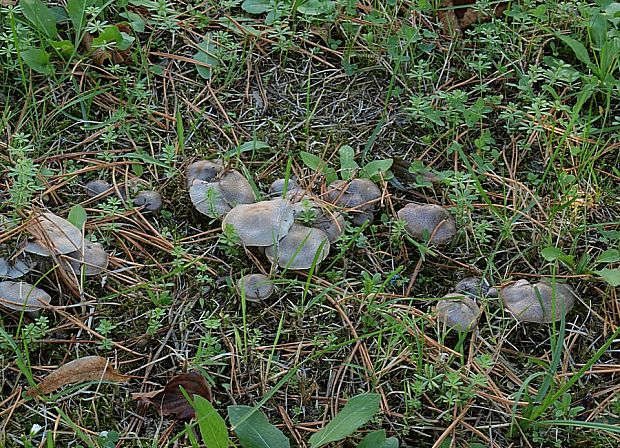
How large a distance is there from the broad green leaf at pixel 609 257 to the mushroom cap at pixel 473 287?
0.41 m

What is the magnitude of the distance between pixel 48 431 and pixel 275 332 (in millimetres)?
794

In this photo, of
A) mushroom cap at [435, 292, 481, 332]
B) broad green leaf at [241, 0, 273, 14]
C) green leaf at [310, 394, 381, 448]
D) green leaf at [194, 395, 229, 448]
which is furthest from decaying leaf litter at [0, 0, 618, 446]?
broad green leaf at [241, 0, 273, 14]

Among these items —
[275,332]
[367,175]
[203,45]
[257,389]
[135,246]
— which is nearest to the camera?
[257,389]

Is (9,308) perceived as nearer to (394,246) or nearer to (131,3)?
(394,246)

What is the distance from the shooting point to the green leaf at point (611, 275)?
103 inches

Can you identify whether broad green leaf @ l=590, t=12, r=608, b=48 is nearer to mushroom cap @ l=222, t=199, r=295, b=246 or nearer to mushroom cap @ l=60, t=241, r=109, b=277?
mushroom cap @ l=222, t=199, r=295, b=246

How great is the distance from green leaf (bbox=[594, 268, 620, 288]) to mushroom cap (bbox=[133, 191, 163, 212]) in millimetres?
1617

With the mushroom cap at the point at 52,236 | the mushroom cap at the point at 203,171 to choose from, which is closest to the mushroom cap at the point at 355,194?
the mushroom cap at the point at 203,171

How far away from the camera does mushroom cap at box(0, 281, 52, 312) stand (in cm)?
249

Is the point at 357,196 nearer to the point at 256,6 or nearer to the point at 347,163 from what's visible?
the point at 347,163

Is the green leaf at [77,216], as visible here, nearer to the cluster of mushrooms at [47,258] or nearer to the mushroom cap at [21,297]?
the cluster of mushrooms at [47,258]

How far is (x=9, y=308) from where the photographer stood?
2500 millimetres

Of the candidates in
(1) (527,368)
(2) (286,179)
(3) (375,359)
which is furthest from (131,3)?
(1) (527,368)

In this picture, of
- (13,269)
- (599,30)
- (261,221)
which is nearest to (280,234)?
(261,221)
